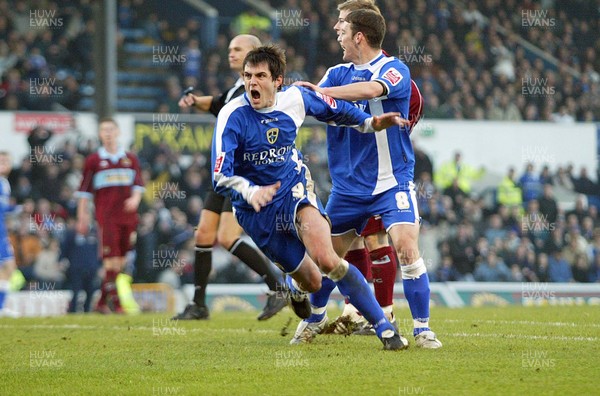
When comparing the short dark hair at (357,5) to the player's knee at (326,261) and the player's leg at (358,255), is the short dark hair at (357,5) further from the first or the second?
the player's knee at (326,261)

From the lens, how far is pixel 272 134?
671cm

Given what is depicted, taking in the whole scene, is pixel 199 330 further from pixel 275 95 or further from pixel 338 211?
pixel 275 95

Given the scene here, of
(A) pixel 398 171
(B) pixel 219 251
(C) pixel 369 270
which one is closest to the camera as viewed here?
(A) pixel 398 171

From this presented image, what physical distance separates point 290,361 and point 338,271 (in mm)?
778

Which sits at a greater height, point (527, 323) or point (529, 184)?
point (529, 184)

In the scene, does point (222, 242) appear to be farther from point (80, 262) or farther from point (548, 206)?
point (548, 206)

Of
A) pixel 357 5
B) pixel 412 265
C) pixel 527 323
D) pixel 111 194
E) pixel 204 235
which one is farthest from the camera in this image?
pixel 111 194

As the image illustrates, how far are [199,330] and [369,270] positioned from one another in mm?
1631

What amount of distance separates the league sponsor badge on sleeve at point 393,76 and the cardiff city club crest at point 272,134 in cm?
97

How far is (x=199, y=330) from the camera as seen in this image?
28.7 ft

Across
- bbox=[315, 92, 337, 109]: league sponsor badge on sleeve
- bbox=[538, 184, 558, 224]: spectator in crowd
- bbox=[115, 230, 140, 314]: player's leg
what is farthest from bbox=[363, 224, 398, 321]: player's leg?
bbox=[538, 184, 558, 224]: spectator in crowd

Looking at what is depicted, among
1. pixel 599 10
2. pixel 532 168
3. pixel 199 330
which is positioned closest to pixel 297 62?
pixel 532 168

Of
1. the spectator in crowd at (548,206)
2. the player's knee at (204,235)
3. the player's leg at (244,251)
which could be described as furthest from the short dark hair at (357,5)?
the spectator in crowd at (548,206)

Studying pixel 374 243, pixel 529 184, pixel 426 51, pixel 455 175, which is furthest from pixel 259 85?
pixel 426 51
